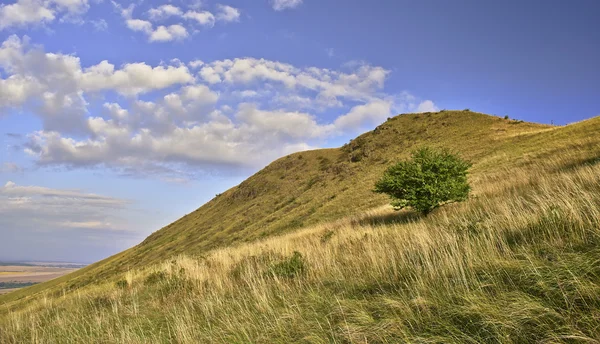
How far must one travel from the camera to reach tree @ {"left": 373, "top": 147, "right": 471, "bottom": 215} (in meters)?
17.3

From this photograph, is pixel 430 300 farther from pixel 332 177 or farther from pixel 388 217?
pixel 332 177

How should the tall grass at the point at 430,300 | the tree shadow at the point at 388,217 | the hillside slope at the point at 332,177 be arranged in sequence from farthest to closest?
the hillside slope at the point at 332,177 → the tree shadow at the point at 388,217 → the tall grass at the point at 430,300

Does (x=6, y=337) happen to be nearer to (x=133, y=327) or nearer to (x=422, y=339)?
(x=133, y=327)

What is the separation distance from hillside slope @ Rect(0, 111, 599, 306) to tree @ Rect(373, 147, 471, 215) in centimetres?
701

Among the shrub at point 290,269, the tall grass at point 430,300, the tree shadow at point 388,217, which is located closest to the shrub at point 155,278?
the tall grass at point 430,300

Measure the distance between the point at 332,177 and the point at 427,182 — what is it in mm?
39895

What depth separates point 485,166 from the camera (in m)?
30.0

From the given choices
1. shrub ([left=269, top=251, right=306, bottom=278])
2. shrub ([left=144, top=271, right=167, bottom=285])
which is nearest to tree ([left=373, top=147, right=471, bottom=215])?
shrub ([left=269, top=251, right=306, bottom=278])

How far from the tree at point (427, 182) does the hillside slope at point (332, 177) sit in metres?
7.01

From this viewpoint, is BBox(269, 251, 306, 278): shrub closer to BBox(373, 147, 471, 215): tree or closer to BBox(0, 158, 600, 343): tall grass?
BBox(0, 158, 600, 343): tall grass

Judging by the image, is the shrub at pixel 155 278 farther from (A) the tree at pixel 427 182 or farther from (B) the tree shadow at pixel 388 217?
(A) the tree at pixel 427 182

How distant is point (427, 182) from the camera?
1788cm

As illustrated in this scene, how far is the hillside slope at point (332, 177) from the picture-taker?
3300cm

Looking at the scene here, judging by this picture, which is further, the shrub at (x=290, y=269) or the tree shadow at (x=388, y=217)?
the tree shadow at (x=388, y=217)
